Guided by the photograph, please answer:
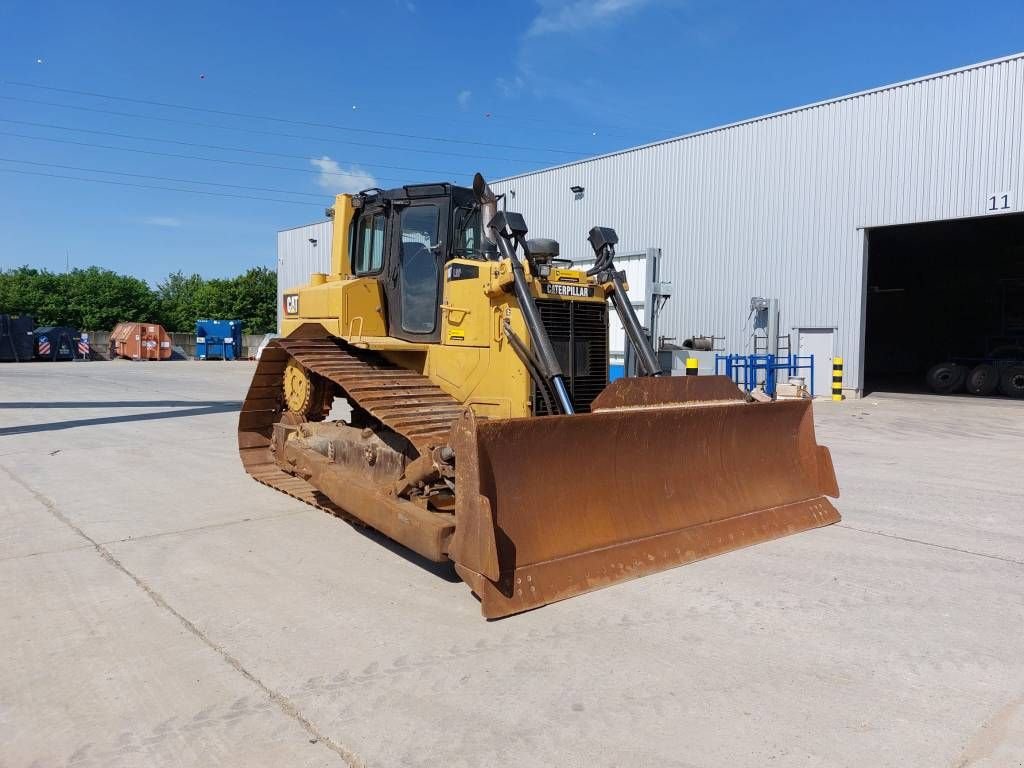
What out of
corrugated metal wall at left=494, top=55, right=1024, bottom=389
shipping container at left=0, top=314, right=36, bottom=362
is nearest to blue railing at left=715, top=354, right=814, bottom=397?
corrugated metal wall at left=494, top=55, right=1024, bottom=389

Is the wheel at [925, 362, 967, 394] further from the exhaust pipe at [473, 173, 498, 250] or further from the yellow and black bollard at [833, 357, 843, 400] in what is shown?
the exhaust pipe at [473, 173, 498, 250]

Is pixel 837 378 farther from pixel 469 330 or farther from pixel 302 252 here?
pixel 302 252

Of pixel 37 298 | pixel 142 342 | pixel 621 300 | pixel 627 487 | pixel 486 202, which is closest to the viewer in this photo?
pixel 627 487

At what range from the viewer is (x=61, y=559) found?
520cm

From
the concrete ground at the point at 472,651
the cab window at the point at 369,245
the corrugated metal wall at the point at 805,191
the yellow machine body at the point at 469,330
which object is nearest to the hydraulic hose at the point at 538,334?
the yellow machine body at the point at 469,330

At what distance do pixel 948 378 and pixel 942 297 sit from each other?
9.23 metres

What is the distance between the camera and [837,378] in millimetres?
19125

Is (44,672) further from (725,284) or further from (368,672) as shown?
(725,284)

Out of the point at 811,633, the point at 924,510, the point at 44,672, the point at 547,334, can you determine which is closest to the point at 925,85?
the point at 924,510

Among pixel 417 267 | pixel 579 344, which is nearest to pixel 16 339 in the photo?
pixel 417 267

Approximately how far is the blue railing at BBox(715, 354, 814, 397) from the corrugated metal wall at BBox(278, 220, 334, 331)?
69.2 feet

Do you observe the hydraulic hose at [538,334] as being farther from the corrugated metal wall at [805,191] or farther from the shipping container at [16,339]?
the shipping container at [16,339]

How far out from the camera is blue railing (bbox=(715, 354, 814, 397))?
19.4 m

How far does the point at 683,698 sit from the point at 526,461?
1641 mm
